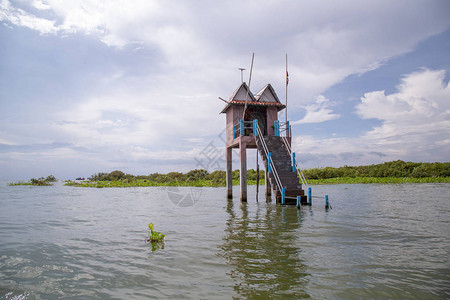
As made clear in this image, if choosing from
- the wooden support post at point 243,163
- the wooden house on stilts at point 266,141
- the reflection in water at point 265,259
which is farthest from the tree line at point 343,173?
the reflection in water at point 265,259

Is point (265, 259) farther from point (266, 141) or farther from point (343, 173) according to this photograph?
point (343, 173)

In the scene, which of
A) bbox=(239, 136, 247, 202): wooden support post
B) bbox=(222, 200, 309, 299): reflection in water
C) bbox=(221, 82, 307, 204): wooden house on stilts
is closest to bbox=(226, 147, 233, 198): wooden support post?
bbox=(221, 82, 307, 204): wooden house on stilts

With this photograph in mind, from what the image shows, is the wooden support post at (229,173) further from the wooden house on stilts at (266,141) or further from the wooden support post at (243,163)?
the wooden support post at (243,163)

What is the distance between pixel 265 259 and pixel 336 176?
45.0 metres

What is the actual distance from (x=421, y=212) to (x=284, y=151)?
24.1 feet

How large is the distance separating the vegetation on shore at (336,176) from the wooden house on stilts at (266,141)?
20608mm

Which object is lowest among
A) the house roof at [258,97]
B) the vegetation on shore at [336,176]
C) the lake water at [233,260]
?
the lake water at [233,260]

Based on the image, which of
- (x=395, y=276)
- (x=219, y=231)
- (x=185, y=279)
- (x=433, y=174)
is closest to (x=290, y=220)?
(x=219, y=231)

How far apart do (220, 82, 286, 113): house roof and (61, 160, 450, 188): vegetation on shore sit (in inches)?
845

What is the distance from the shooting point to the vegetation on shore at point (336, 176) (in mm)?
35688

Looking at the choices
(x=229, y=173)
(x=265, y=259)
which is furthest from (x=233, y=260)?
(x=229, y=173)

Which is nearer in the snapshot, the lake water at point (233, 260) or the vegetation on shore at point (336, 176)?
the lake water at point (233, 260)

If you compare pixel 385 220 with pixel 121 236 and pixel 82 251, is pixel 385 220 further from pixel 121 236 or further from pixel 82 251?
pixel 82 251

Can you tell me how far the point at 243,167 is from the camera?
17.7 meters
